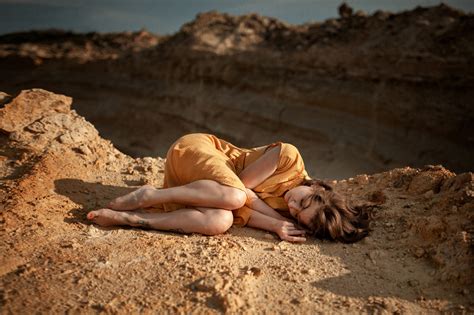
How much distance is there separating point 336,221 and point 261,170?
1.95 ft

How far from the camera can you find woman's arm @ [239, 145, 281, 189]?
274 cm

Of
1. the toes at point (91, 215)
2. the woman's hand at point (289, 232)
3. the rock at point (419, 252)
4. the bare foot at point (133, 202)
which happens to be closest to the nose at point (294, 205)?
the woman's hand at point (289, 232)

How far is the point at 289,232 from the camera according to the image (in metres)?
2.62

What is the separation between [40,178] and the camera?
295cm

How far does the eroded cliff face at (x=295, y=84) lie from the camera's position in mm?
7180

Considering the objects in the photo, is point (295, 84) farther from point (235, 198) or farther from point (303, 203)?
point (235, 198)

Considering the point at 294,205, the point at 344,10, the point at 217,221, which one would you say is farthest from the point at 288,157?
the point at 344,10

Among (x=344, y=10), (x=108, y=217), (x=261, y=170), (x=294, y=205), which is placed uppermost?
(x=344, y=10)

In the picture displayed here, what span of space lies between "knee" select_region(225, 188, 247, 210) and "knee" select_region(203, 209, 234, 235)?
6cm

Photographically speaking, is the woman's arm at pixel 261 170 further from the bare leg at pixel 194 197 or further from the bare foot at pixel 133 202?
the bare foot at pixel 133 202

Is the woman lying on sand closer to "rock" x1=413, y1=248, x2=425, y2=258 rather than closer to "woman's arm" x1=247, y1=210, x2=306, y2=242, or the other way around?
"woman's arm" x1=247, y1=210, x2=306, y2=242

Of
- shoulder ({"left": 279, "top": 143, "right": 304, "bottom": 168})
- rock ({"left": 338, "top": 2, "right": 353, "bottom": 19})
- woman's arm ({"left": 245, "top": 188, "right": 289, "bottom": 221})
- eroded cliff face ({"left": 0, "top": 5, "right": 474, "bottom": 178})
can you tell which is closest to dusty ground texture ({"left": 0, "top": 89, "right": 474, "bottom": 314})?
woman's arm ({"left": 245, "top": 188, "right": 289, "bottom": 221})

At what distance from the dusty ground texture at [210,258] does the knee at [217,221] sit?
6cm

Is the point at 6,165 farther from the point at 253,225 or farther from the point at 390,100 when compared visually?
the point at 390,100
